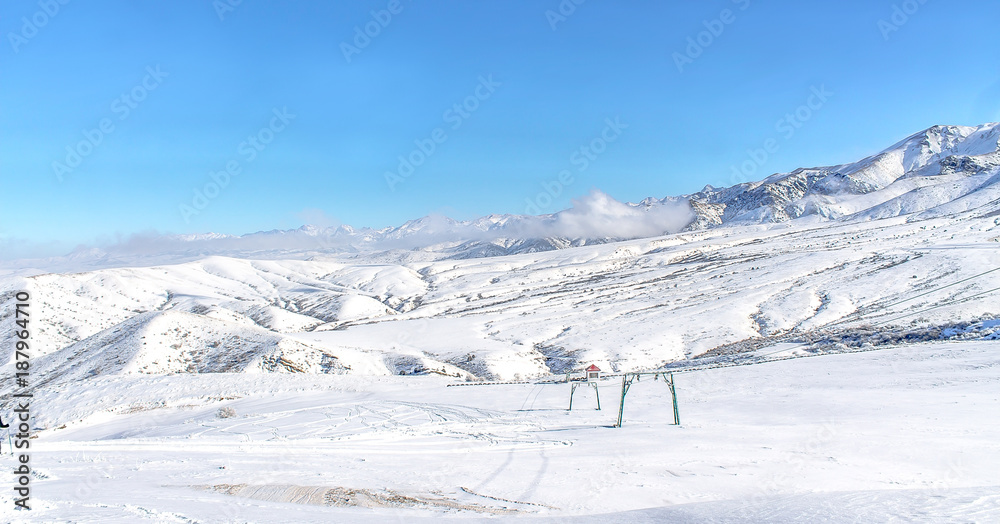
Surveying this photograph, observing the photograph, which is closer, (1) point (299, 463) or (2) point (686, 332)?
(1) point (299, 463)

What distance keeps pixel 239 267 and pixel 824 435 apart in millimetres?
175514

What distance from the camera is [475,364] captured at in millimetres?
46156

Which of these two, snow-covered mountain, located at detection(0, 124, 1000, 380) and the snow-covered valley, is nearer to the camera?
the snow-covered valley

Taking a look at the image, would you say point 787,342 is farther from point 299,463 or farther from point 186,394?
point 186,394

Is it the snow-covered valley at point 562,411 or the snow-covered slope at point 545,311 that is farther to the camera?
the snow-covered slope at point 545,311

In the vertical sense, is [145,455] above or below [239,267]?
below

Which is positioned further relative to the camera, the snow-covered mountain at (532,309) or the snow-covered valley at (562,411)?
the snow-covered mountain at (532,309)

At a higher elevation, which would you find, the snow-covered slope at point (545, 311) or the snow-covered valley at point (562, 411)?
the snow-covered slope at point (545, 311)

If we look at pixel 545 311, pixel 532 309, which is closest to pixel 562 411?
pixel 545 311

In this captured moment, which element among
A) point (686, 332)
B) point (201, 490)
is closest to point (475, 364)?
point (686, 332)

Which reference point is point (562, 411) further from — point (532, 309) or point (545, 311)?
point (532, 309)

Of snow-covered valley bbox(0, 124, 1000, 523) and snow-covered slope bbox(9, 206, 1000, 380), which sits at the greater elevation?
snow-covered slope bbox(9, 206, 1000, 380)

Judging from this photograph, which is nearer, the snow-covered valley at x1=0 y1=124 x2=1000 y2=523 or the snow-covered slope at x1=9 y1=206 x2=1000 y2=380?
the snow-covered valley at x1=0 y1=124 x2=1000 y2=523

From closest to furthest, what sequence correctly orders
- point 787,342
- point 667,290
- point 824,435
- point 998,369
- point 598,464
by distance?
point 598,464, point 824,435, point 998,369, point 787,342, point 667,290
